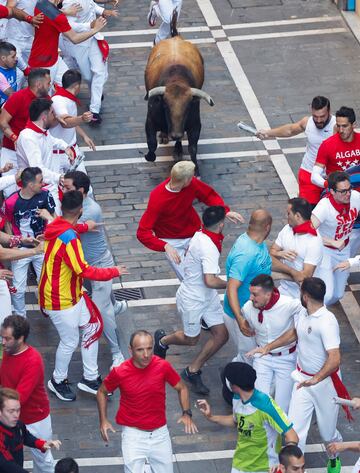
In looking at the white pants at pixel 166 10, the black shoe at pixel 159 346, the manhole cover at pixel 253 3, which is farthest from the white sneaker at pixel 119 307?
the manhole cover at pixel 253 3

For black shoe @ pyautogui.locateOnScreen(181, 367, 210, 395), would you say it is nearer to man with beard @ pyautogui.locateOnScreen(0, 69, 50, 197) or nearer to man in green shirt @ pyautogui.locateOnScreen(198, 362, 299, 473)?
man in green shirt @ pyautogui.locateOnScreen(198, 362, 299, 473)

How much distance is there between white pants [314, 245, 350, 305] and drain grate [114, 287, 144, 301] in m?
2.19

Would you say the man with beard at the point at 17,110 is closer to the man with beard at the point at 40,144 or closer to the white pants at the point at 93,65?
the man with beard at the point at 40,144

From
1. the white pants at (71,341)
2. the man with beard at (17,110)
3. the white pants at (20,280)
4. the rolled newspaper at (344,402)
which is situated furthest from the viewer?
the man with beard at (17,110)

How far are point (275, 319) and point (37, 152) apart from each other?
3.85 m

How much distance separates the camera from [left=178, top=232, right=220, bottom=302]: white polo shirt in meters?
13.5

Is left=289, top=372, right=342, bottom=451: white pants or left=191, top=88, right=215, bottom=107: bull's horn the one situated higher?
left=289, top=372, right=342, bottom=451: white pants

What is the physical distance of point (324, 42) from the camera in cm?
2172

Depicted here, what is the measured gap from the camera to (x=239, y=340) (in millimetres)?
13500

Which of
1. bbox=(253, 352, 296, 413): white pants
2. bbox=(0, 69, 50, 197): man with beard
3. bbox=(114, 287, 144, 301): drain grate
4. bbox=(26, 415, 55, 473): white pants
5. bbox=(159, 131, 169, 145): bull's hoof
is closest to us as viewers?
bbox=(26, 415, 55, 473): white pants

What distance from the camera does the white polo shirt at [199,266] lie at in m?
13.5

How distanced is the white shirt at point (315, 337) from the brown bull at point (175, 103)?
591cm

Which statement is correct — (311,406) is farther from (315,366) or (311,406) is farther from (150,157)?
(150,157)

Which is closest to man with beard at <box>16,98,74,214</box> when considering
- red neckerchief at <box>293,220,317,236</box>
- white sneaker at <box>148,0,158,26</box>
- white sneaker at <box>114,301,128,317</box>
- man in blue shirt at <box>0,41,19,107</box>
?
white sneaker at <box>114,301,128,317</box>
